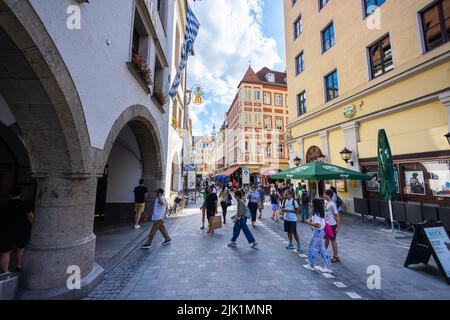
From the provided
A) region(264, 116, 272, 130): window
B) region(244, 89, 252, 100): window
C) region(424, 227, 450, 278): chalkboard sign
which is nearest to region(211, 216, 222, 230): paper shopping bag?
region(424, 227, 450, 278): chalkboard sign

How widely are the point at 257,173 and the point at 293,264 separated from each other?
25.3 metres

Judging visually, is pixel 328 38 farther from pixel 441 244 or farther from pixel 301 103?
pixel 441 244

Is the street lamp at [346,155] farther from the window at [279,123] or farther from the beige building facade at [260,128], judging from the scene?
the window at [279,123]

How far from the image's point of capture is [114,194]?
9.94m

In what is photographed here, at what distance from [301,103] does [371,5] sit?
22.9 feet

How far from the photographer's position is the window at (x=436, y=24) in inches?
293

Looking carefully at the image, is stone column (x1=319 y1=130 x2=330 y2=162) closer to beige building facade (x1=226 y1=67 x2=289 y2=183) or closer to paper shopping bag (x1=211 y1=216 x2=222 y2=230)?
paper shopping bag (x1=211 y1=216 x2=222 y2=230)

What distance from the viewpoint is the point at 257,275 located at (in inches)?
170

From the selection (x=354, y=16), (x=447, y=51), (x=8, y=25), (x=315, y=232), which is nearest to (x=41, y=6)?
(x=8, y=25)

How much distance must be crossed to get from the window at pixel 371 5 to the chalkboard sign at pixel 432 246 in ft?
36.7

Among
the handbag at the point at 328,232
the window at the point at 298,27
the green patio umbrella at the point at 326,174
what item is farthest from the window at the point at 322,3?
the handbag at the point at 328,232

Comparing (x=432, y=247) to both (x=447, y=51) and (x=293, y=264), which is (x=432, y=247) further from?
(x=447, y=51)

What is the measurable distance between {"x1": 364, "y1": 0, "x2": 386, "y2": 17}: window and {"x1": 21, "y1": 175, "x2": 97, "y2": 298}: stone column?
47.8 ft

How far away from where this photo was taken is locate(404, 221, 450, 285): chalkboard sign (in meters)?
4.08
